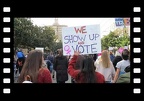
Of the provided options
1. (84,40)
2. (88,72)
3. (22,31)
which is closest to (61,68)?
(84,40)

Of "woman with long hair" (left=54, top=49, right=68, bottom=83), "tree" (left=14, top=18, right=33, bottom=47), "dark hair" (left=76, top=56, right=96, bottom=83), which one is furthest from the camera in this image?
"tree" (left=14, top=18, right=33, bottom=47)

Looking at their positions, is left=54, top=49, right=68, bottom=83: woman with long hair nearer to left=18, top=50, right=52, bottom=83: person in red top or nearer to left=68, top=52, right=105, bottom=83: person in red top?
left=68, top=52, right=105, bottom=83: person in red top

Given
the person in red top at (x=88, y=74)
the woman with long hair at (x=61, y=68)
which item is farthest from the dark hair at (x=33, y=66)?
the woman with long hair at (x=61, y=68)

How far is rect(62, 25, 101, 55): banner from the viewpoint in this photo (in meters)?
6.56

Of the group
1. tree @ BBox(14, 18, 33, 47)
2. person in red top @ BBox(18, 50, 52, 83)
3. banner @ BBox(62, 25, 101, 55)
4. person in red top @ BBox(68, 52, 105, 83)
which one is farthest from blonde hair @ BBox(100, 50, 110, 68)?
tree @ BBox(14, 18, 33, 47)

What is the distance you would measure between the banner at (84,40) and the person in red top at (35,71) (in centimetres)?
155

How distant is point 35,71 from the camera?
199 inches

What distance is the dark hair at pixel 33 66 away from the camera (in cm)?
504

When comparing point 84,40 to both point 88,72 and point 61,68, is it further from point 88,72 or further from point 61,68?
point 61,68

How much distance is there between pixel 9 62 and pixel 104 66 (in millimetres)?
2809

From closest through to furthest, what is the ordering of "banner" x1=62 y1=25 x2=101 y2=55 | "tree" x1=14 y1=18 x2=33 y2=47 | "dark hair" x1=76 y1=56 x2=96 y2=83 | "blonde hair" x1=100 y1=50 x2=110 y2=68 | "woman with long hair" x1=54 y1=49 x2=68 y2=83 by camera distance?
"dark hair" x1=76 y1=56 x2=96 y2=83 → "banner" x1=62 y1=25 x2=101 y2=55 → "blonde hair" x1=100 y1=50 x2=110 y2=68 → "woman with long hair" x1=54 y1=49 x2=68 y2=83 → "tree" x1=14 y1=18 x2=33 y2=47

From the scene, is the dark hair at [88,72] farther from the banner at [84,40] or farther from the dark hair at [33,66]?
the banner at [84,40]
